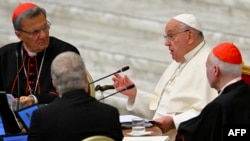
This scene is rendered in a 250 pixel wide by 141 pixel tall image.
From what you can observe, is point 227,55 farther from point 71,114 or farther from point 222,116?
point 71,114

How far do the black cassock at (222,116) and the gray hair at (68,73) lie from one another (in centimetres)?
88

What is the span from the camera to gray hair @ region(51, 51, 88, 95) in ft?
15.4

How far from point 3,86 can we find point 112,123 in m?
1.90

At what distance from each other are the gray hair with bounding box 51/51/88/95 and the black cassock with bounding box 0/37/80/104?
1.59m

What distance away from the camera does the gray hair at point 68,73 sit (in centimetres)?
470

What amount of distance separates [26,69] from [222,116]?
6.22 ft

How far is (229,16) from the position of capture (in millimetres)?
8109

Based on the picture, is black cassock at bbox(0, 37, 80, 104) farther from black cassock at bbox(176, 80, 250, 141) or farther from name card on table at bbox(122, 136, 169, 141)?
black cassock at bbox(176, 80, 250, 141)

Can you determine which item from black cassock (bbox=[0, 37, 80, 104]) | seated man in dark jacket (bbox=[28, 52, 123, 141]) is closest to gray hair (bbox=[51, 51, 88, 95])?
seated man in dark jacket (bbox=[28, 52, 123, 141])

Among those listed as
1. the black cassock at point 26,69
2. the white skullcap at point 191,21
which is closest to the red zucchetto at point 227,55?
the white skullcap at point 191,21

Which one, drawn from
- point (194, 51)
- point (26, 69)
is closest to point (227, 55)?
point (194, 51)

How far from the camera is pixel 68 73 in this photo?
471cm

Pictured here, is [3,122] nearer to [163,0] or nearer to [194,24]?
[194,24]

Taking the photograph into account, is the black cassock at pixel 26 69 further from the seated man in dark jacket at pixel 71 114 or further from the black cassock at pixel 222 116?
the seated man in dark jacket at pixel 71 114
